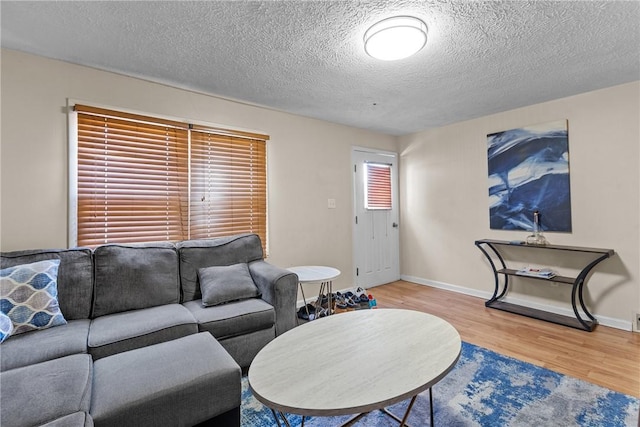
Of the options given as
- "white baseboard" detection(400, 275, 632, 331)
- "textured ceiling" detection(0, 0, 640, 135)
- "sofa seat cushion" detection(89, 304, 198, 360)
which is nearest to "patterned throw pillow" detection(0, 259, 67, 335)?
"sofa seat cushion" detection(89, 304, 198, 360)

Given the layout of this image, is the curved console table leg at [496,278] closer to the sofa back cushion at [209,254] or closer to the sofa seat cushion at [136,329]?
the sofa back cushion at [209,254]

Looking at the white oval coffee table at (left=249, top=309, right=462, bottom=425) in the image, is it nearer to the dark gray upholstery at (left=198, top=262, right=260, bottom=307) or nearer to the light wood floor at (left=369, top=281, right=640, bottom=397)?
the dark gray upholstery at (left=198, top=262, right=260, bottom=307)

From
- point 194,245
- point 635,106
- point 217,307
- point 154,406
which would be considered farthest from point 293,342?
point 635,106

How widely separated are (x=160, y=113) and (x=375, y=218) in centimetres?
315

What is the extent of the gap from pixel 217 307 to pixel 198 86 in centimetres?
203

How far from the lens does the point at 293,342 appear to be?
159cm

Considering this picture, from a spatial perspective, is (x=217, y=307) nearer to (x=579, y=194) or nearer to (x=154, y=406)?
(x=154, y=406)

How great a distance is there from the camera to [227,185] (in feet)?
10.3

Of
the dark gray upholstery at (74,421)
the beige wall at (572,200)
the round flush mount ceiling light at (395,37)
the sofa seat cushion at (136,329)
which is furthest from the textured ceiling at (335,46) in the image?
the dark gray upholstery at (74,421)

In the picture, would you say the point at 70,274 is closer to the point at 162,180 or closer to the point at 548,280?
the point at 162,180

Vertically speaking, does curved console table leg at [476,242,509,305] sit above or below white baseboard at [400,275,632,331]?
above

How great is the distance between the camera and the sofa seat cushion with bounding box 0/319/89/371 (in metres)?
1.49

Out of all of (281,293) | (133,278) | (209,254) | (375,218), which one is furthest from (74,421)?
(375,218)

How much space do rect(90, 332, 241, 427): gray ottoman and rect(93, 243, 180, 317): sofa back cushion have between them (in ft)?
A: 2.34
